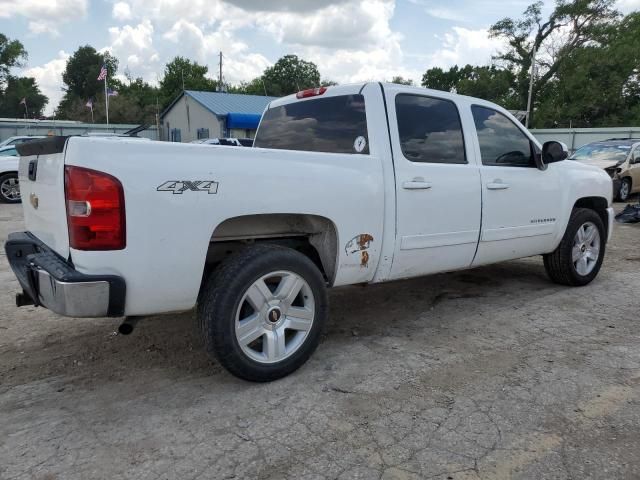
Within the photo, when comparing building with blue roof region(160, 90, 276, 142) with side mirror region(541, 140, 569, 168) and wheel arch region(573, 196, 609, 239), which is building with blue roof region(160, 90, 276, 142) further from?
side mirror region(541, 140, 569, 168)

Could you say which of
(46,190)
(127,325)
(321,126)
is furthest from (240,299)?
(321,126)

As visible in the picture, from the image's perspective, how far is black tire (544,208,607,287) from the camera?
5.02 m

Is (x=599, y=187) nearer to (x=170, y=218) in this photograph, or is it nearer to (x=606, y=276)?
(x=606, y=276)

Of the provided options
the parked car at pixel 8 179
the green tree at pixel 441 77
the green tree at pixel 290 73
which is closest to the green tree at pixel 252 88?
the green tree at pixel 290 73

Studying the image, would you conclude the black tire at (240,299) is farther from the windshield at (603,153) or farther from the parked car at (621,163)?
the windshield at (603,153)

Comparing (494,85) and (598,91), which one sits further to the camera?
(494,85)

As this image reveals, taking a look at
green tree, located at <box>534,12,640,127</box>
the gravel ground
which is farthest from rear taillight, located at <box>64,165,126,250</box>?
green tree, located at <box>534,12,640,127</box>

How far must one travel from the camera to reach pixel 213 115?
106ft

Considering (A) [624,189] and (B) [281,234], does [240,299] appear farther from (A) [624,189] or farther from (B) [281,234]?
(A) [624,189]

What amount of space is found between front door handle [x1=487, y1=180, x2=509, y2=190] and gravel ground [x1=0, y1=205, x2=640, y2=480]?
1.12 meters

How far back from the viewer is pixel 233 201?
2.74 m

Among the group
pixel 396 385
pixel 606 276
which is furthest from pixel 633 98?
pixel 396 385

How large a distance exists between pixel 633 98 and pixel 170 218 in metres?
43.4

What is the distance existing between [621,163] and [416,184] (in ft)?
40.0
